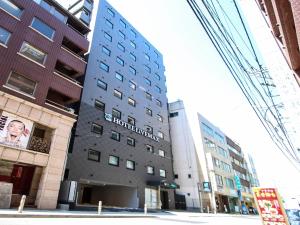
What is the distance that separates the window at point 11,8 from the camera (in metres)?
17.8

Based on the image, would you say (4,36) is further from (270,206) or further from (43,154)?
(270,206)

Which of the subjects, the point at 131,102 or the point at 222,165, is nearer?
the point at 131,102

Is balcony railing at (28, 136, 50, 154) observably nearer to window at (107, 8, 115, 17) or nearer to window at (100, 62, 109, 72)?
window at (100, 62, 109, 72)

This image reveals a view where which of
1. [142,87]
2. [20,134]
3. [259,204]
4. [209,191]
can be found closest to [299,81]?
[259,204]

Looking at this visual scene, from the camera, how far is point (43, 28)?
2009 cm

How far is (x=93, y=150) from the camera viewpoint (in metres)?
22.5

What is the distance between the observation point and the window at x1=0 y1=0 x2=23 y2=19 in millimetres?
17766

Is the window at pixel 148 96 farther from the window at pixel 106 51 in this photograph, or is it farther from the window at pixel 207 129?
the window at pixel 207 129

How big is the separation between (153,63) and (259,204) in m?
36.4

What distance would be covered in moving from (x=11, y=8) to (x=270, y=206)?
75.4 feet

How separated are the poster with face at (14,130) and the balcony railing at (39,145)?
0.48m

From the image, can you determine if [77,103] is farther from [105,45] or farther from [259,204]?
[259,204]

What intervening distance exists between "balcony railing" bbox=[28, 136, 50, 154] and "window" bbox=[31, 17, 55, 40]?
402 inches

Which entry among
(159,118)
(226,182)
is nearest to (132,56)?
(159,118)
